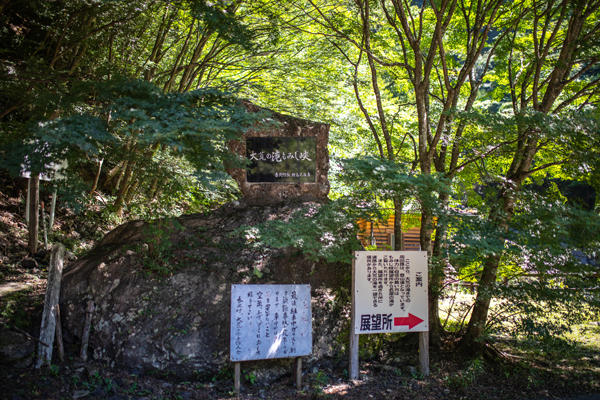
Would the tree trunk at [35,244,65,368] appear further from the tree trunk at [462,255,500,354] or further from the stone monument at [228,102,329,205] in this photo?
the tree trunk at [462,255,500,354]

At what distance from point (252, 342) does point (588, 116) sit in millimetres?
4340

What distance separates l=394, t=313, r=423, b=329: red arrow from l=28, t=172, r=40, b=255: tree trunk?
5.75m

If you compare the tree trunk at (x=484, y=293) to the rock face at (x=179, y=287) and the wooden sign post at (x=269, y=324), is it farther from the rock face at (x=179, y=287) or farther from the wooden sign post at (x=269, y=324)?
the wooden sign post at (x=269, y=324)

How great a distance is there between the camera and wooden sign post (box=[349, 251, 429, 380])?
480cm

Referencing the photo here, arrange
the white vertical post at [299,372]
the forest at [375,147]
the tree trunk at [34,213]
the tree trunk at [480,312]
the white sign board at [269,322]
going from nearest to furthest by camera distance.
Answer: the forest at [375,147]
the white sign board at [269,322]
the white vertical post at [299,372]
the tree trunk at [480,312]
the tree trunk at [34,213]

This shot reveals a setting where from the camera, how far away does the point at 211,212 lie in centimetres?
623

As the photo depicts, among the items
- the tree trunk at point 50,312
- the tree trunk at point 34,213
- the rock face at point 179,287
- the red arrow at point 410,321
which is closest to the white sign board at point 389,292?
the red arrow at point 410,321

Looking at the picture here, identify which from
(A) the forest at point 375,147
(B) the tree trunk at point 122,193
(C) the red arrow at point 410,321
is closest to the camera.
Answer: (A) the forest at point 375,147

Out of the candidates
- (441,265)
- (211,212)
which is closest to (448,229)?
(441,265)

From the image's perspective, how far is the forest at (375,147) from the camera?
13.1 ft

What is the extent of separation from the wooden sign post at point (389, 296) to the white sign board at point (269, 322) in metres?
0.65

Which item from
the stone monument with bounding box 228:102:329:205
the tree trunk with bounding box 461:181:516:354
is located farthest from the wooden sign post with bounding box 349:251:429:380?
the stone monument with bounding box 228:102:329:205

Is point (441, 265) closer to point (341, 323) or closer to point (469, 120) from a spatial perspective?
point (341, 323)

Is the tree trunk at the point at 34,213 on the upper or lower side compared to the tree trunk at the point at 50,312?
upper
